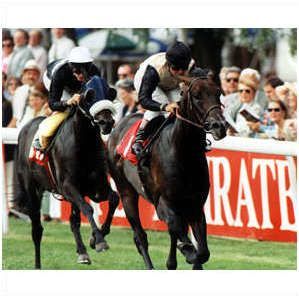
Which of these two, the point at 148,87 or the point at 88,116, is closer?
the point at 148,87

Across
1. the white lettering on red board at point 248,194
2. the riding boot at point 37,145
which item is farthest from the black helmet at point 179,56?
the white lettering on red board at point 248,194

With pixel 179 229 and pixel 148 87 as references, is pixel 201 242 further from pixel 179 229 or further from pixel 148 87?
pixel 148 87

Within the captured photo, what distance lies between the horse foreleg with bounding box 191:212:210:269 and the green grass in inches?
67.9

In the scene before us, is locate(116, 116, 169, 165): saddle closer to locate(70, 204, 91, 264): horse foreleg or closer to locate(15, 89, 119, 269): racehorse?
locate(15, 89, 119, 269): racehorse

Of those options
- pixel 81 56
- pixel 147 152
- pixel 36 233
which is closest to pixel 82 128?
pixel 81 56

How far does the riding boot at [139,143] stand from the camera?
11.4 meters

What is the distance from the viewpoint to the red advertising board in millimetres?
13703

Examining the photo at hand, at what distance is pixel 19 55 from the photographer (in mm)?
18797

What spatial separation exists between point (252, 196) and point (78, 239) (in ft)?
9.27

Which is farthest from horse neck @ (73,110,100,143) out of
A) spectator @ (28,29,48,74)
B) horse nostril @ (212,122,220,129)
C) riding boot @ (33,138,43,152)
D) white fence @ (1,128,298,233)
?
spectator @ (28,29,48,74)

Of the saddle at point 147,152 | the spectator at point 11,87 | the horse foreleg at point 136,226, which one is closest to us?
the saddle at point 147,152

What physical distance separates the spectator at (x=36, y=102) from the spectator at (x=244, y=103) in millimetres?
2609

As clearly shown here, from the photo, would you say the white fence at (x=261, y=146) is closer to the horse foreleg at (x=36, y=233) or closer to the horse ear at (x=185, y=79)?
the horse foreleg at (x=36, y=233)

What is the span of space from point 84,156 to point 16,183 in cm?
217
